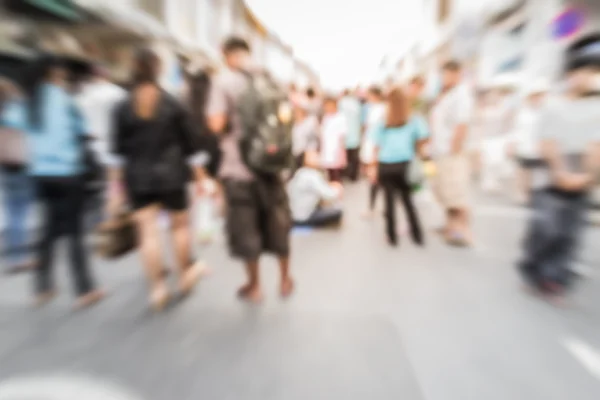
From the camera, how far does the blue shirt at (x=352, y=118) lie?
27.3 feet

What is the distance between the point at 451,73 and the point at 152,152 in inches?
131

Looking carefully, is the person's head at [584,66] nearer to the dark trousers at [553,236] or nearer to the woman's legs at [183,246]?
the dark trousers at [553,236]

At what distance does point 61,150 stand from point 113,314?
1265 mm

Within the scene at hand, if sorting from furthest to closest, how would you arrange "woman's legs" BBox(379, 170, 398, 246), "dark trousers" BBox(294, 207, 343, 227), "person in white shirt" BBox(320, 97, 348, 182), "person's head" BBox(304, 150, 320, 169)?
"person in white shirt" BBox(320, 97, 348, 182) → "dark trousers" BBox(294, 207, 343, 227) → "person's head" BBox(304, 150, 320, 169) → "woman's legs" BBox(379, 170, 398, 246)

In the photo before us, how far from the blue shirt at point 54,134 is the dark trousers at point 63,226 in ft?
0.32

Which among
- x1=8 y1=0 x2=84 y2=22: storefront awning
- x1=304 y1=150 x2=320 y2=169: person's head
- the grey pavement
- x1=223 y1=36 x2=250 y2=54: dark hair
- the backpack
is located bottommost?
the grey pavement

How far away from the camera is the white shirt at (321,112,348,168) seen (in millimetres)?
6711

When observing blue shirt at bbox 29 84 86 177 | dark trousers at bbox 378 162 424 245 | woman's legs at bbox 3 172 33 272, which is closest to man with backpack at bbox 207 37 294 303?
blue shirt at bbox 29 84 86 177

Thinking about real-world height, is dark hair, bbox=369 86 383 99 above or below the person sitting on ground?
above

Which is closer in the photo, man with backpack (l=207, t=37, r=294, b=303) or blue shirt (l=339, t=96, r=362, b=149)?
man with backpack (l=207, t=37, r=294, b=303)

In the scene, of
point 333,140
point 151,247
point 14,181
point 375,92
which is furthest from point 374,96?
point 14,181

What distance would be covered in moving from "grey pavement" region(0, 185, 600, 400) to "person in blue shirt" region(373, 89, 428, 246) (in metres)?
0.93

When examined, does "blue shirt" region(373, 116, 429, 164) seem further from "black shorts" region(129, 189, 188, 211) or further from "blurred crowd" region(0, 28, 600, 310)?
"black shorts" region(129, 189, 188, 211)

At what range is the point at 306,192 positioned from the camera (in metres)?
5.39
